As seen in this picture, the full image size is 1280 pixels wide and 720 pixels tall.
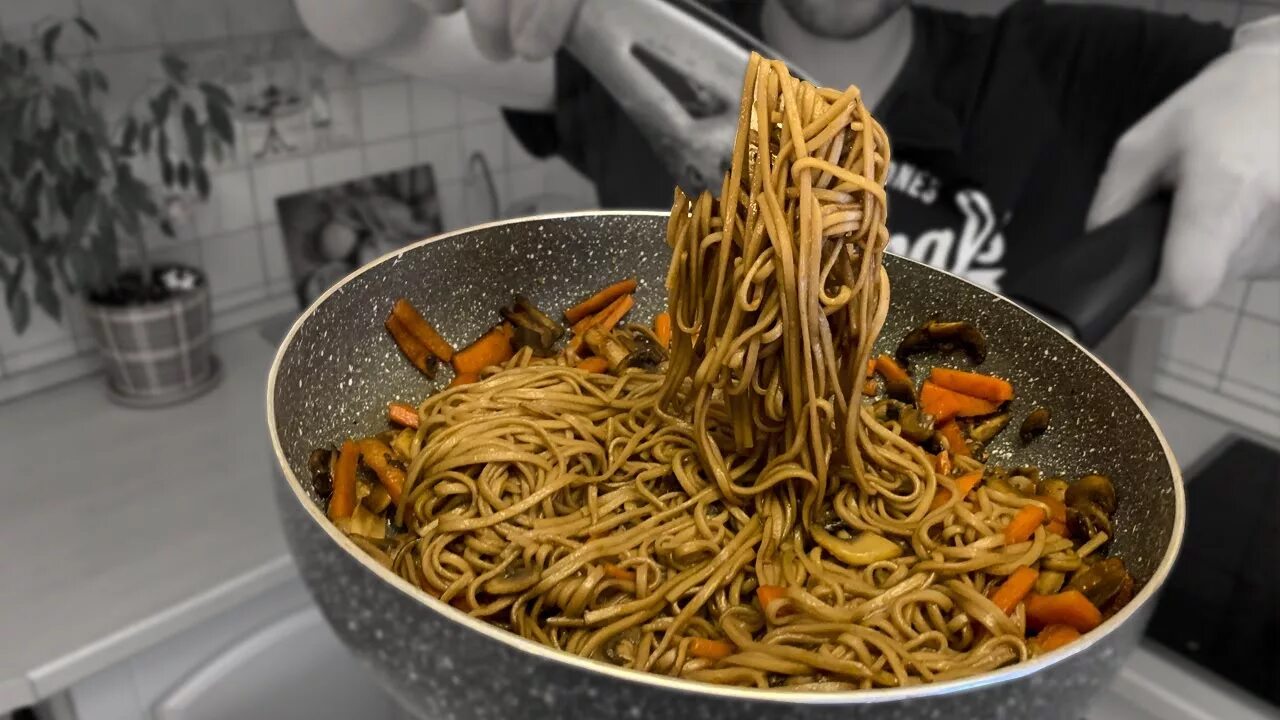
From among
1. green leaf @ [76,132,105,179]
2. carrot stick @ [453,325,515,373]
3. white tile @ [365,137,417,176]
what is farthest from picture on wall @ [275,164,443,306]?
carrot stick @ [453,325,515,373]

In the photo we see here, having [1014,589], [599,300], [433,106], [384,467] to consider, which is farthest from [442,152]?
[1014,589]

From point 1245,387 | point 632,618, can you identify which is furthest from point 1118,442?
point 1245,387

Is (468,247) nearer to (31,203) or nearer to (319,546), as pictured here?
(319,546)

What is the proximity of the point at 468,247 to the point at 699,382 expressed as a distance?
25cm

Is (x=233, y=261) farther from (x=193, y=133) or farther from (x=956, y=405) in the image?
(x=956, y=405)

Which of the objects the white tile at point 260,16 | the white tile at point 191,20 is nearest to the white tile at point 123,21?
the white tile at point 191,20

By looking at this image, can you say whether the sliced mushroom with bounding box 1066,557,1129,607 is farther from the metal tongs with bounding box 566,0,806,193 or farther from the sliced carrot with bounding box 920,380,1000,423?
the metal tongs with bounding box 566,0,806,193

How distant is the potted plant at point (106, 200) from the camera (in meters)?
1.26

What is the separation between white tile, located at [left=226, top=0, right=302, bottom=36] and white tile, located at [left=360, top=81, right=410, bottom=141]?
0.20 m

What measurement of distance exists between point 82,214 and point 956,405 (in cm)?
124

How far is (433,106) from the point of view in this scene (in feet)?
6.39

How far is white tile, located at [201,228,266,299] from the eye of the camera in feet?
5.68

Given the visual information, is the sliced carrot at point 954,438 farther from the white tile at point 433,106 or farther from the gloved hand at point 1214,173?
the white tile at point 433,106

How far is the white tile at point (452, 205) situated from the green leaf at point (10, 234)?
3.05 feet
